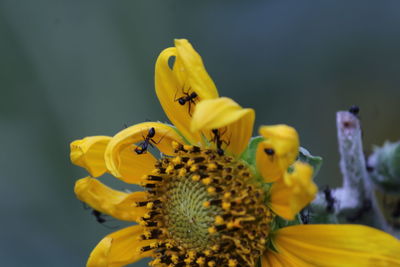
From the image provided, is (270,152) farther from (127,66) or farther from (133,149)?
(127,66)

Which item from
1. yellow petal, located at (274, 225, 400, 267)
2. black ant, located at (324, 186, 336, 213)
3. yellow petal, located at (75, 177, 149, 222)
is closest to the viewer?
yellow petal, located at (274, 225, 400, 267)

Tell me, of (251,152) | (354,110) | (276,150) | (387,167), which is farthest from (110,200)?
(387,167)

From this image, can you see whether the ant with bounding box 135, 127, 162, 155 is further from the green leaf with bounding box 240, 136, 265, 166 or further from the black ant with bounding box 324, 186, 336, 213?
the black ant with bounding box 324, 186, 336, 213

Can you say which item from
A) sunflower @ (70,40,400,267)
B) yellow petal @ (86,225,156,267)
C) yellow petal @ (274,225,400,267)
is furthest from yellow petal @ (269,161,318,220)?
yellow petal @ (86,225,156,267)

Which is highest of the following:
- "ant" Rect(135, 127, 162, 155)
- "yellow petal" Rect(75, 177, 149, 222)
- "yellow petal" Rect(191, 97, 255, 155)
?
"yellow petal" Rect(191, 97, 255, 155)

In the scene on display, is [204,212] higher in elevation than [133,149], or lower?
lower

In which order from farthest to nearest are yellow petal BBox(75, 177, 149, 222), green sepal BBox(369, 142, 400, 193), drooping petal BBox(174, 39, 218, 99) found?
1. green sepal BBox(369, 142, 400, 193)
2. yellow petal BBox(75, 177, 149, 222)
3. drooping petal BBox(174, 39, 218, 99)

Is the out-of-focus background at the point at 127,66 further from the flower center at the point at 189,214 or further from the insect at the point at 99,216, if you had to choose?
the flower center at the point at 189,214

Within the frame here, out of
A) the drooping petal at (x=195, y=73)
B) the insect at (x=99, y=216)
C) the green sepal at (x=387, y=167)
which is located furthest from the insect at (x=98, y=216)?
the green sepal at (x=387, y=167)

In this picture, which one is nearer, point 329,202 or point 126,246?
point 126,246

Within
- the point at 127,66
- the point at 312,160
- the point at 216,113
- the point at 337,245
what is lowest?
the point at 337,245
